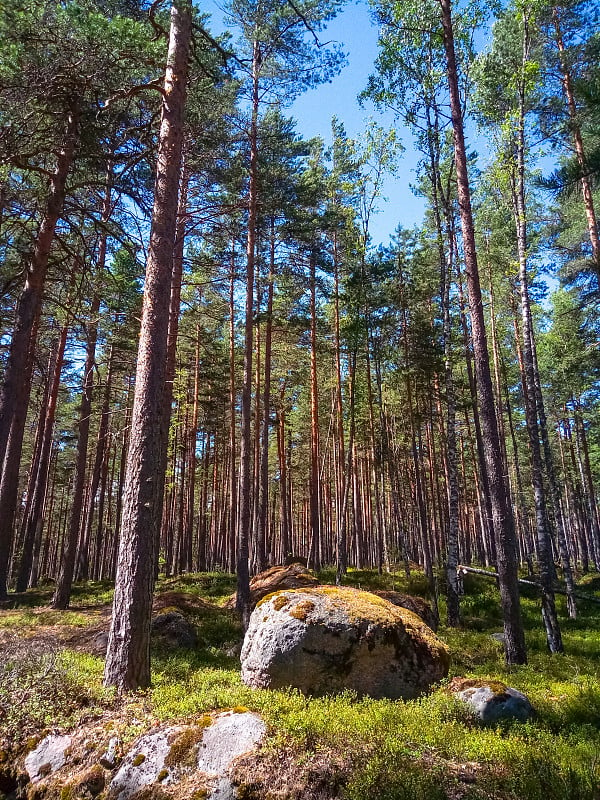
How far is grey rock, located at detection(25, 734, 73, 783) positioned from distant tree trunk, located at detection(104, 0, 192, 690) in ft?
2.96

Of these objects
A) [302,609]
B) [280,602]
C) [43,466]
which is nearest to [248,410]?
[280,602]

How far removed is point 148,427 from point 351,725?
4422 mm

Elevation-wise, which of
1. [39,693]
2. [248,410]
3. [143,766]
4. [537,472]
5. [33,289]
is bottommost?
[143,766]

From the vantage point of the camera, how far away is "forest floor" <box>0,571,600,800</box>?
3.77 meters

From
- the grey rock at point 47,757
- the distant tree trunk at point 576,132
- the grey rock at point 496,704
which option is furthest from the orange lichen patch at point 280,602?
the distant tree trunk at point 576,132

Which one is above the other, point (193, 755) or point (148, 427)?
point (148, 427)

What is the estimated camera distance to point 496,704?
5.34 m

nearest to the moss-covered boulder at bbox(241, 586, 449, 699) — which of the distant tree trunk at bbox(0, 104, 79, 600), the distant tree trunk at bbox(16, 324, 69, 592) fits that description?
the distant tree trunk at bbox(0, 104, 79, 600)

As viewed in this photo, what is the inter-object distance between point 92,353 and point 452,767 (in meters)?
13.7

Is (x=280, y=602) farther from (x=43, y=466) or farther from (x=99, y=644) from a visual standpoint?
(x=43, y=466)

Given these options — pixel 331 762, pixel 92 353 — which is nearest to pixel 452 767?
pixel 331 762

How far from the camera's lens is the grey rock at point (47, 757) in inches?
185

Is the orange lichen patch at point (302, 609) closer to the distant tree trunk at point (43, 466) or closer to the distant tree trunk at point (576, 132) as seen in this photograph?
the distant tree trunk at point (576, 132)

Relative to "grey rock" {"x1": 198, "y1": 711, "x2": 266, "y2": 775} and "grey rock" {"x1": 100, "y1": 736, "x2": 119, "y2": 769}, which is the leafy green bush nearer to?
"grey rock" {"x1": 100, "y1": 736, "x2": 119, "y2": 769}
